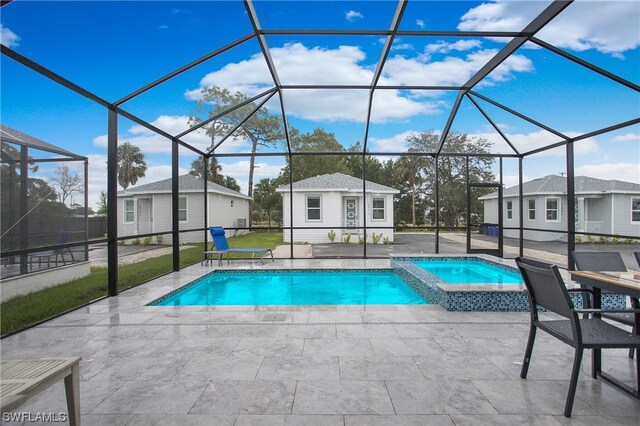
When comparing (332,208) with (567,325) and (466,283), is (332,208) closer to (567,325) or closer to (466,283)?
(466,283)

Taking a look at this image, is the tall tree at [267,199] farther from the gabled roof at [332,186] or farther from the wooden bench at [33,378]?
the wooden bench at [33,378]

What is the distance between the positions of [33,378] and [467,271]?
7796 millimetres

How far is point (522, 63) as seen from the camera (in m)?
5.61

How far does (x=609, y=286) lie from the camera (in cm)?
229

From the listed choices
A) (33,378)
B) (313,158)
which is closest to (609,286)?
(33,378)

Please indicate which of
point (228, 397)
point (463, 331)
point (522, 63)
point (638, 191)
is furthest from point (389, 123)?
point (638, 191)

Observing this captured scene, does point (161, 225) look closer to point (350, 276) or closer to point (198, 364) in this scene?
point (350, 276)

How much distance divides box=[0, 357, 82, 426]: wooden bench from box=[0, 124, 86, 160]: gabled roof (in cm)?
348

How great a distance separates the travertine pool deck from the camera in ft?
6.56

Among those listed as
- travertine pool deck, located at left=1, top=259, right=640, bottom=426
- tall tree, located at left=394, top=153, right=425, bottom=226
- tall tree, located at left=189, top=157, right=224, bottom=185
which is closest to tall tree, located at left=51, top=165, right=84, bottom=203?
travertine pool deck, located at left=1, top=259, right=640, bottom=426

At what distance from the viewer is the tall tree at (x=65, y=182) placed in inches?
182

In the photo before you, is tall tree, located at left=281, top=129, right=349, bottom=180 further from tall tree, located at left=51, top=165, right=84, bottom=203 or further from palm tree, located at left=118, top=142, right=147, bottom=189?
tall tree, located at left=51, top=165, right=84, bottom=203

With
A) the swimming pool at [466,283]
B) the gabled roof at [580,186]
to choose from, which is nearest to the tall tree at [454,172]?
the gabled roof at [580,186]

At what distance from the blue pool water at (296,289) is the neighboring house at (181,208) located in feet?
5.14
